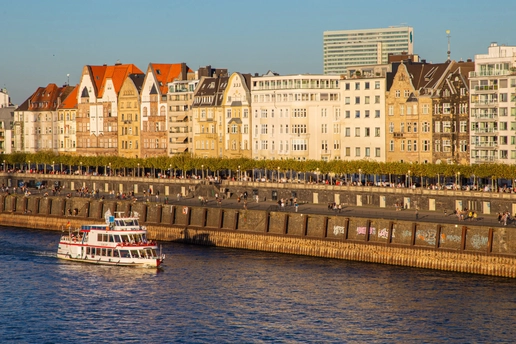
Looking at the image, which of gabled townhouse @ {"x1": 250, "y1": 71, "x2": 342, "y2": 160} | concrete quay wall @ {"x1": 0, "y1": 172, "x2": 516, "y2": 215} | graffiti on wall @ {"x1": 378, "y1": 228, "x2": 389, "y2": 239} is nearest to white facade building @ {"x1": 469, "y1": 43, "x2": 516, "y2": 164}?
concrete quay wall @ {"x1": 0, "y1": 172, "x2": 516, "y2": 215}

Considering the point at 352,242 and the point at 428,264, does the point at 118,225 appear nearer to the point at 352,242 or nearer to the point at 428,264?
the point at 352,242

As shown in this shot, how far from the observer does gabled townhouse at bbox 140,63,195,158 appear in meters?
189

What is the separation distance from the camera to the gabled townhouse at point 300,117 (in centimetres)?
16062

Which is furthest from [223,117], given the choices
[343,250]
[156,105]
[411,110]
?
[343,250]

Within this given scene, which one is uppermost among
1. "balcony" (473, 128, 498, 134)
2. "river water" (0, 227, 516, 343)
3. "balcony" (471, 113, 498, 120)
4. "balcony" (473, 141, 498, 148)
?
"balcony" (471, 113, 498, 120)

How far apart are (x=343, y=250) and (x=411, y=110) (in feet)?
151

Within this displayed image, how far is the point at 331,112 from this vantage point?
6319 inches

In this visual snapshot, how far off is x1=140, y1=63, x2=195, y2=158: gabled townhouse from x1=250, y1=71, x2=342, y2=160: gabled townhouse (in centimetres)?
2701

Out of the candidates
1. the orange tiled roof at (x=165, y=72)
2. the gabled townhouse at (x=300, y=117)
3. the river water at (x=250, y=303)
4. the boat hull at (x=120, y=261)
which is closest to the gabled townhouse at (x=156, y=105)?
the orange tiled roof at (x=165, y=72)

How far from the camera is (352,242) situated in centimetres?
10825

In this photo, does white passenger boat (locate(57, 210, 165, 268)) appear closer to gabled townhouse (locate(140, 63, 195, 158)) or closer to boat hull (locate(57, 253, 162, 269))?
boat hull (locate(57, 253, 162, 269))

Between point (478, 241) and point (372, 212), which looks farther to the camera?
point (372, 212)

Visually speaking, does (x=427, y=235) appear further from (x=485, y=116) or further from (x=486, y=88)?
(x=486, y=88)

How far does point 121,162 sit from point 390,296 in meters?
100
